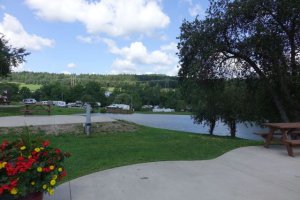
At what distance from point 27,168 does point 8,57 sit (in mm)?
27416

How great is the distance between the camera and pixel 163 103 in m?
105

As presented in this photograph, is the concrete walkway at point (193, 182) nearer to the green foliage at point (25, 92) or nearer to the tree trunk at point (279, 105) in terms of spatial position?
the tree trunk at point (279, 105)

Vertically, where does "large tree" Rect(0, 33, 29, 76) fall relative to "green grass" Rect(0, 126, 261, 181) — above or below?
above

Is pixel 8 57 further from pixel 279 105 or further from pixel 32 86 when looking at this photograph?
pixel 32 86

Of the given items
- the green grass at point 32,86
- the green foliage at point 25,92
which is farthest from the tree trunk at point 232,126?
the green grass at point 32,86

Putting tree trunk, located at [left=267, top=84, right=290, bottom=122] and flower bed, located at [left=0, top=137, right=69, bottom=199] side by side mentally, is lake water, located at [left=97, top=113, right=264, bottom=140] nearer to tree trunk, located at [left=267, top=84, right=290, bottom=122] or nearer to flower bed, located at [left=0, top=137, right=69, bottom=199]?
tree trunk, located at [left=267, top=84, right=290, bottom=122]

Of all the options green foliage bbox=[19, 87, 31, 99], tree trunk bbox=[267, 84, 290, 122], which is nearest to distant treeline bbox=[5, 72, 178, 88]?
green foliage bbox=[19, 87, 31, 99]

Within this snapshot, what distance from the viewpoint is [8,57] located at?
2945 cm

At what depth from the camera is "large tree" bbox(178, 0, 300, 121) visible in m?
10.9

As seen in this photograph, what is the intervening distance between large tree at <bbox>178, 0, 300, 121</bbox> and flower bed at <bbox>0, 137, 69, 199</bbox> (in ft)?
24.0

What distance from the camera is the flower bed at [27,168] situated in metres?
4.17

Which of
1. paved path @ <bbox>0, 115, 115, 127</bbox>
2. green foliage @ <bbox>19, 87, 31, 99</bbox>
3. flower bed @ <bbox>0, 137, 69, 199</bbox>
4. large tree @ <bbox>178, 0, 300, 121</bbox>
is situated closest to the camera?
flower bed @ <bbox>0, 137, 69, 199</bbox>

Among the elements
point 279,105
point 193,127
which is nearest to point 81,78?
point 193,127

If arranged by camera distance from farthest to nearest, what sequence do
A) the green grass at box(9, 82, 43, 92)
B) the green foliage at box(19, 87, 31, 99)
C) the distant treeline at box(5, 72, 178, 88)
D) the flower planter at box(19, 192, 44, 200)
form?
the distant treeline at box(5, 72, 178, 88) < the green grass at box(9, 82, 43, 92) < the green foliage at box(19, 87, 31, 99) < the flower planter at box(19, 192, 44, 200)
